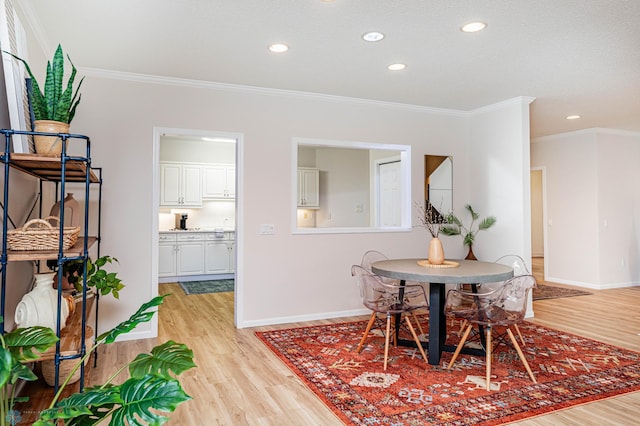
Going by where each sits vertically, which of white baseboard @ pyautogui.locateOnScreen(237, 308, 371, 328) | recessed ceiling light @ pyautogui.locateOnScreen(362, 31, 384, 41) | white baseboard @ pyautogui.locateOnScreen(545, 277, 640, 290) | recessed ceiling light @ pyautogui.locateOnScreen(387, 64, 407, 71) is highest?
recessed ceiling light @ pyautogui.locateOnScreen(387, 64, 407, 71)

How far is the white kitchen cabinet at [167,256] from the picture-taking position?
7.45 meters

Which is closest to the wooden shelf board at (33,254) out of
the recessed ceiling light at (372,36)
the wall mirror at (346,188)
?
the recessed ceiling light at (372,36)

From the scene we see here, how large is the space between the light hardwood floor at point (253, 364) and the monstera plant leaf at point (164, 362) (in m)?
1.10

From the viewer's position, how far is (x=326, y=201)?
342 inches

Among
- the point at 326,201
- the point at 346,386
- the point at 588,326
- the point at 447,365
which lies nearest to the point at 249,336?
the point at 346,386

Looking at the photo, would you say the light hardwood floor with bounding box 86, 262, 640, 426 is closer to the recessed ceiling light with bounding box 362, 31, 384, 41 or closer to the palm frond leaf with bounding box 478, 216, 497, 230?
the palm frond leaf with bounding box 478, 216, 497, 230

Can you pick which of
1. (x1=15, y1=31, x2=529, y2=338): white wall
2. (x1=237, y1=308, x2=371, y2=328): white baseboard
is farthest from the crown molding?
(x1=237, y1=308, x2=371, y2=328): white baseboard

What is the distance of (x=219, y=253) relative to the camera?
25.8ft

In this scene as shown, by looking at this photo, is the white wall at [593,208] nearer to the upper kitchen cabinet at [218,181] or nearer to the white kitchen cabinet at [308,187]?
the white kitchen cabinet at [308,187]

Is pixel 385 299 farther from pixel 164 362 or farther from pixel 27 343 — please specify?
pixel 27 343

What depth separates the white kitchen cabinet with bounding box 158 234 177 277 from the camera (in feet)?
24.4

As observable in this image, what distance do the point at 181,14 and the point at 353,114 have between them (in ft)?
8.49

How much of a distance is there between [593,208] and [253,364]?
6.07m

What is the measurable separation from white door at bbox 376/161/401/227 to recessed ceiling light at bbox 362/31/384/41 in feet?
12.7
